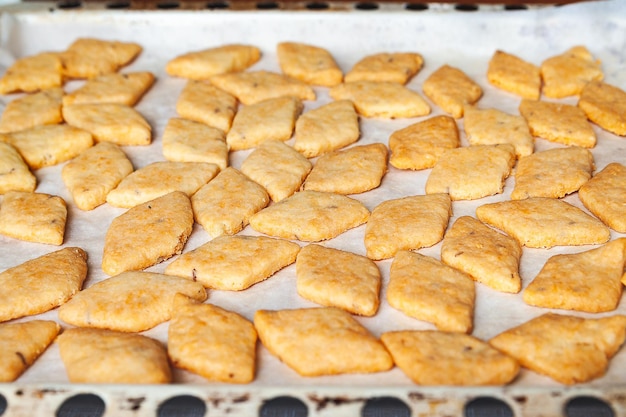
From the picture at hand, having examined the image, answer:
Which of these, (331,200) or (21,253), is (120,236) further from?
(331,200)

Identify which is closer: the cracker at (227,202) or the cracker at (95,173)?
the cracker at (227,202)

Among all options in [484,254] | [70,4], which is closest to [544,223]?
[484,254]

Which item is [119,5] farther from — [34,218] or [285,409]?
[285,409]

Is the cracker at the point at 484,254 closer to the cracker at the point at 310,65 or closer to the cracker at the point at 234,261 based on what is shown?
the cracker at the point at 234,261

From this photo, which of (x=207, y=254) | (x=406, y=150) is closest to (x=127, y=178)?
(x=207, y=254)

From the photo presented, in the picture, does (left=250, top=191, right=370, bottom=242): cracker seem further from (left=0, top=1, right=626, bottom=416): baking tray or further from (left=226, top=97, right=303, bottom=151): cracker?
(left=226, top=97, right=303, bottom=151): cracker

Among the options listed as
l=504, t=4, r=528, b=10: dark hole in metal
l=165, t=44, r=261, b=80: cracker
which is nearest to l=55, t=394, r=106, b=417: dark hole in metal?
l=165, t=44, r=261, b=80: cracker

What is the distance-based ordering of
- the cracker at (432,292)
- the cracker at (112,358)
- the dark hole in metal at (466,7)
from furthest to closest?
the dark hole in metal at (466,7) → the cracker at (432,292) → the cracker at (112,358)

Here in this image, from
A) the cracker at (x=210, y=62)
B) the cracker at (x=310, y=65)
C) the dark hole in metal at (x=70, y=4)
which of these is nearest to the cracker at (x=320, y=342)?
the cracker at (x=310, y=65)
